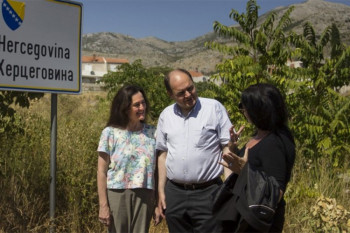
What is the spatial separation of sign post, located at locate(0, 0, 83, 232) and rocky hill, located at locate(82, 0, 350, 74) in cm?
11021

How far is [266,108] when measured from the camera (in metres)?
2.25

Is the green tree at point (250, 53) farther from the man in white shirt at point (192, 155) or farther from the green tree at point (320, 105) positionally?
the man in white shirt at point (192, 155)

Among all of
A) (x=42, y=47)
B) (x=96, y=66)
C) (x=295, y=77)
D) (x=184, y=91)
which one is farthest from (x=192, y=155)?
(x=96, y=66)

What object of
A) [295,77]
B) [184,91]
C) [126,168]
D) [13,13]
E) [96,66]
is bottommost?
[126,168]

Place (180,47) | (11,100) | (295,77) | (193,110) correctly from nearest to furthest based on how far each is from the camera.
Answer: (193,110)
(11,100)
(295,77)
(180,47)

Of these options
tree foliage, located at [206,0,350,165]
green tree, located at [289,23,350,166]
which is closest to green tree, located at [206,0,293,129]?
tree foliage, located at [206,0,350,165]

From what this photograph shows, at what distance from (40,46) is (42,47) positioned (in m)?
0.02

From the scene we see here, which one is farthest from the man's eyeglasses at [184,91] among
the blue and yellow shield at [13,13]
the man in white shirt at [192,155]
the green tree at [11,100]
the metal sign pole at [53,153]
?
the green tree at [11,100]

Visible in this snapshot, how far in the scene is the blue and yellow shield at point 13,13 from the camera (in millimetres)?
3203

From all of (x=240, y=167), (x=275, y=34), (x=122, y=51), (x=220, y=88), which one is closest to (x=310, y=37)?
(x=275, y=34)

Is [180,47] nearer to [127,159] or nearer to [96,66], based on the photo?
[96,66]

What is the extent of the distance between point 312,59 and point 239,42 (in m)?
1.28

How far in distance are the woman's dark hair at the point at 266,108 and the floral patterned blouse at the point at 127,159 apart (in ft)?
3.58

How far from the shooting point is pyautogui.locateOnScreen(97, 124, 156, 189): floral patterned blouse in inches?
119
